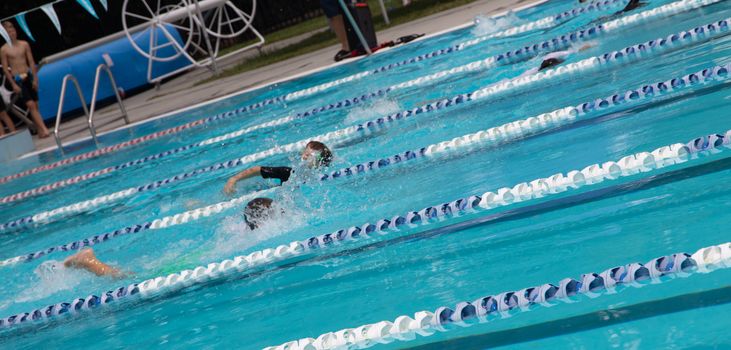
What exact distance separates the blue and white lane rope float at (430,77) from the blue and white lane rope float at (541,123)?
8.63 ft

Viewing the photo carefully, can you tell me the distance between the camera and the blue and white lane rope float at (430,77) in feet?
29.8

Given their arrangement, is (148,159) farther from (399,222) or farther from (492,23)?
(399,222)

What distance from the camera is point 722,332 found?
9.54 ft

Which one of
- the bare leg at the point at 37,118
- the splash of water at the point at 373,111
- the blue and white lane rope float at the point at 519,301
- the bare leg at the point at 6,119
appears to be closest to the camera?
the blue and white lane rope float at the point at 519,301

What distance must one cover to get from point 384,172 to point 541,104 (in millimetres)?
1236

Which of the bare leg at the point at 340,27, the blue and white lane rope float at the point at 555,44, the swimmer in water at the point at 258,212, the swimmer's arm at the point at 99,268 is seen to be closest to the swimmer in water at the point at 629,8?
the blue and white lane rope float at the point at 555,44

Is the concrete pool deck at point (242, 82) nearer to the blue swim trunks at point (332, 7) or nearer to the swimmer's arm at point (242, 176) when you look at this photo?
the blue swim trunks at point (332, 7)

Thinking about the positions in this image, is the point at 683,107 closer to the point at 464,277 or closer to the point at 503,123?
the point at 503,123

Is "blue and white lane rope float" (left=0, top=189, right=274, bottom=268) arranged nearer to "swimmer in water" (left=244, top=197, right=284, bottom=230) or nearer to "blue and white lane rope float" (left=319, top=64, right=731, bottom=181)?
"blue and white lane rope float" (left=319, top=64, right=731, bottom=181)

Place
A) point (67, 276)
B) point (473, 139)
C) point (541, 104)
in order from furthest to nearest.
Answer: point (541, 104) < point (473, 139) < point (67, 276)

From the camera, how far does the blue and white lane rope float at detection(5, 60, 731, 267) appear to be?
6234 millimetres

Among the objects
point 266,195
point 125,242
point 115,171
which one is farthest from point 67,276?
point 115,171

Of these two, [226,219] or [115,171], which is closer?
[226,219]

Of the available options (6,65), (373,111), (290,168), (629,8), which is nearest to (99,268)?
(290,168)
